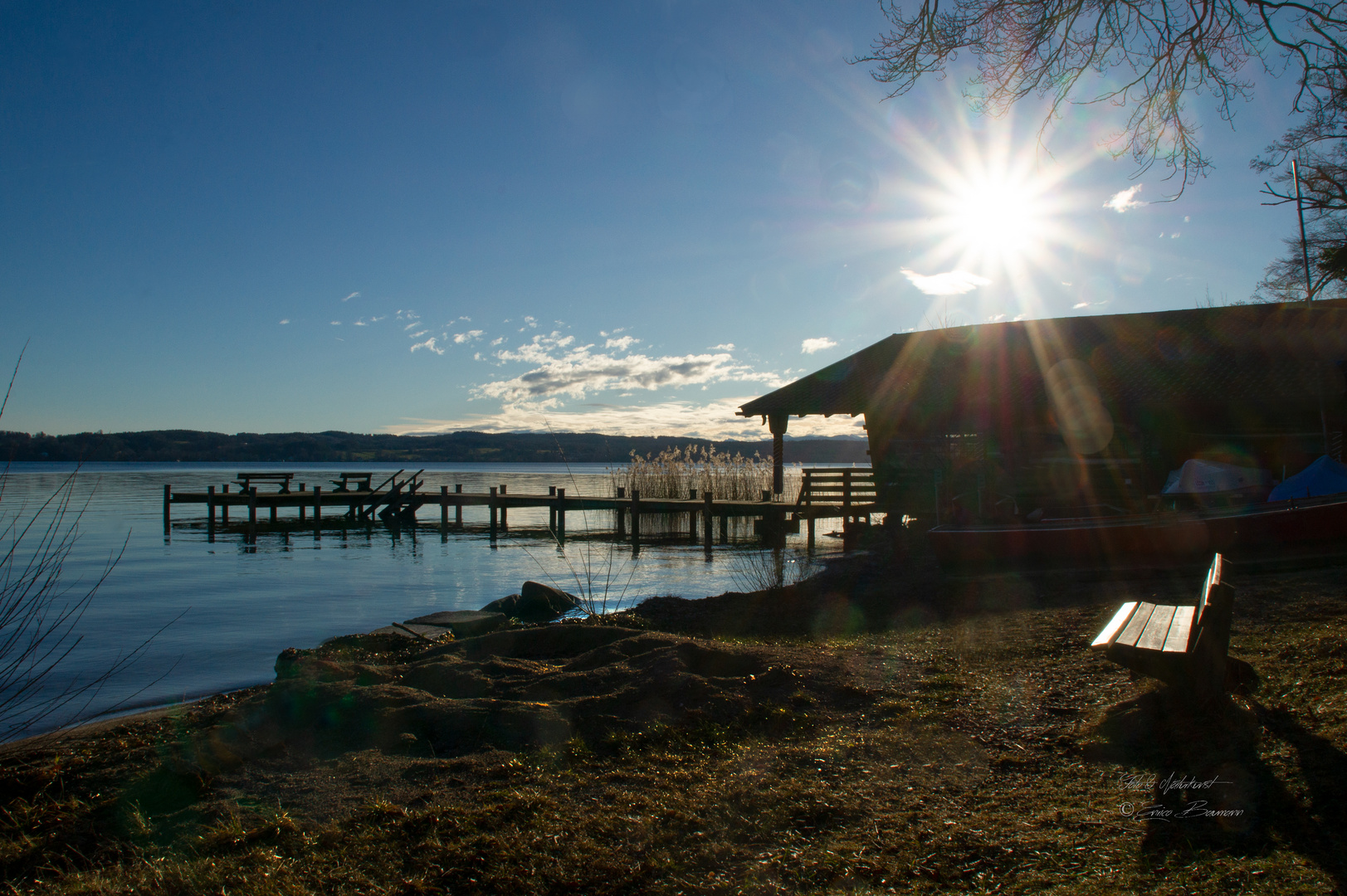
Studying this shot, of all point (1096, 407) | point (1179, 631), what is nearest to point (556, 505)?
point (1096, 407)

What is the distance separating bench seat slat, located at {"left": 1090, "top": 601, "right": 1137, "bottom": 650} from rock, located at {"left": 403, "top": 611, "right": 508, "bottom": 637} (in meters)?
6.01

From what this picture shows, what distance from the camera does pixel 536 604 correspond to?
1078 centimetres

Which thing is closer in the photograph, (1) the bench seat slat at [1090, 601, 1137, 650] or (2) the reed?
(1) the bench seat slat at [1090, 601, 1137, 650]

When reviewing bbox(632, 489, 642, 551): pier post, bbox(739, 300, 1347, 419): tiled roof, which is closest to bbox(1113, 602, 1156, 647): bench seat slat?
bbox(739, 300, 1347, 419): tiled roof

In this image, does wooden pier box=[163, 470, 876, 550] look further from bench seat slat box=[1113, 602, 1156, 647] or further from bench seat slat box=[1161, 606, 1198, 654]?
bench seat slat box=[1161, 606, 1198, 654]

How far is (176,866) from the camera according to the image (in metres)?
2.77

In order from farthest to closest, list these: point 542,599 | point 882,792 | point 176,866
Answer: point 542,599 → point 882,792 → point 176,866

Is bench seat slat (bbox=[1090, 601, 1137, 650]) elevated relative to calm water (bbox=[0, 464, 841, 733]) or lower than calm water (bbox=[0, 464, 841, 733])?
elevated

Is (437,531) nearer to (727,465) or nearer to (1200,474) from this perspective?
(727,465)

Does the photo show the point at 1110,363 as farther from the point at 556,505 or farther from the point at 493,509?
the point at 493,509

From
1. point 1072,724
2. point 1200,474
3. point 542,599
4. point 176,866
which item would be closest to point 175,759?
point 176,866

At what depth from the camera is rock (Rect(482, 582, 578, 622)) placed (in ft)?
35.1

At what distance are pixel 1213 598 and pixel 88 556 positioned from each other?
21652mm

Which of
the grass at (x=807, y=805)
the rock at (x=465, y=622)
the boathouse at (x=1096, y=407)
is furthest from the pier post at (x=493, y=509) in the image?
the grass at (x=807, y=805)
